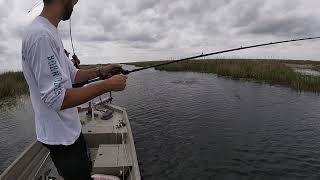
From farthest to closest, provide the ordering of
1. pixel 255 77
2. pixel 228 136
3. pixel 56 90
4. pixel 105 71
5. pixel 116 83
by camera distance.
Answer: pixel 255 77
pixel 228 136
pixel 105 71
pixel 116 83
pixel 56 90

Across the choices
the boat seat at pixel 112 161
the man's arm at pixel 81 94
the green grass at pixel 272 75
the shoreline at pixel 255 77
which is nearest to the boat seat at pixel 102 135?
the boat seat at pixel 112 161

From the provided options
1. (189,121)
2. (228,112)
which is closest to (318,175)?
Answer: (189,121)

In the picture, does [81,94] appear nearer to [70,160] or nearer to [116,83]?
[116,83]

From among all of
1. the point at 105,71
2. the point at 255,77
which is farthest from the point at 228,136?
the point at 255,77

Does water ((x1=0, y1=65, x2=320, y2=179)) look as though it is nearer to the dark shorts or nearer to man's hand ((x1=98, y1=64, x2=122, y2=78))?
man's hand ((x1=98, y1=64, x2=122, y2=78))

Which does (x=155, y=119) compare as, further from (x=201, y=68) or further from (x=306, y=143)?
(x=201, y=68)

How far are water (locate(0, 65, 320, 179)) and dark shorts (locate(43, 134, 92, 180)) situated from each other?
27.6 ft

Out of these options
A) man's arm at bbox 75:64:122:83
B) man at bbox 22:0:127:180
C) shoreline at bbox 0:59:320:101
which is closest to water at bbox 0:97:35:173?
shoreline at bbox 0:59:320:101

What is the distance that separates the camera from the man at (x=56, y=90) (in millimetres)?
2670

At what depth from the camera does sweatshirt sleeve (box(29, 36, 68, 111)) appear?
266cm

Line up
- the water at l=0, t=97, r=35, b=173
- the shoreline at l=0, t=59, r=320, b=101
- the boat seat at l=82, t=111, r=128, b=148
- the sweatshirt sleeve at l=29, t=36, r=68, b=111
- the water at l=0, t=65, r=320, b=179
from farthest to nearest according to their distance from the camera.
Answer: the shoreline at l=0, t=59, r=320, b=101 < the water at l=0, t=97, r=35, b=173 < the water at l=0, t=65, r=320, b=179 < the boat seat at l=82, t=111, r=128, b=148 < the sweatshirt sleeve at l=29, t=36, r=68, b=111

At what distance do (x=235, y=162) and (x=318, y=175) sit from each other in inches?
123

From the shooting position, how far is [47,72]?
8.75 ft

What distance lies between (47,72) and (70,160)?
1074mm
